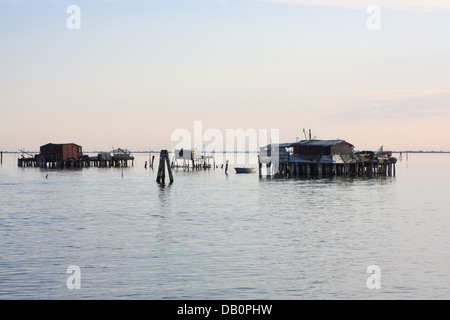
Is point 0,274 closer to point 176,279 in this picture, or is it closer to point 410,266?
point 176,279

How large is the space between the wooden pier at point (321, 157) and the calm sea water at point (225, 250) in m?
41.7

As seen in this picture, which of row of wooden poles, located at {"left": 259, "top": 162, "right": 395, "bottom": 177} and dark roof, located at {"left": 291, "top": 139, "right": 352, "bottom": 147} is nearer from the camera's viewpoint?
dark roof, located at {"left": 291, "top": 139, "right": 352, "bottom": 147}

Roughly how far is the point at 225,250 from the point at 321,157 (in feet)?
221

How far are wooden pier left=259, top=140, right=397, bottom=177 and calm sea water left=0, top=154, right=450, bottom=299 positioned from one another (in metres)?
41.7

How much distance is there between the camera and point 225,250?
24875mm

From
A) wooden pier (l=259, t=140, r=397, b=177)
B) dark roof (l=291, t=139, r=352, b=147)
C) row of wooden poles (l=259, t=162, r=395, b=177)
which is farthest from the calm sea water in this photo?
row of wooden poles (l=259, t=162, r=395, b=177)

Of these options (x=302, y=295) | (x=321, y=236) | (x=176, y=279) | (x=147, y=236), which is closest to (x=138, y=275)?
(x=176, y=279)

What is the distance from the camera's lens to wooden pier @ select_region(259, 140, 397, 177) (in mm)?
89500

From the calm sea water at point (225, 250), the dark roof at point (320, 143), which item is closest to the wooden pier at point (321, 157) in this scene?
the dark roof at point (320, 143)

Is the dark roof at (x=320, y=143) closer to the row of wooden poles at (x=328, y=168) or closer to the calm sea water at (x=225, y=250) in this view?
the row of wooden poles at (x=328, y=168)

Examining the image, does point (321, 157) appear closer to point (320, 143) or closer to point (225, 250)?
point (320, 143)

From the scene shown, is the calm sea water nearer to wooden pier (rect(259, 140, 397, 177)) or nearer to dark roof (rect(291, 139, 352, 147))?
dark roof (rect(291, 139, 352, 147))

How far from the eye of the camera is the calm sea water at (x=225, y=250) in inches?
717

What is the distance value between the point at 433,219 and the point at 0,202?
39.5 meters
